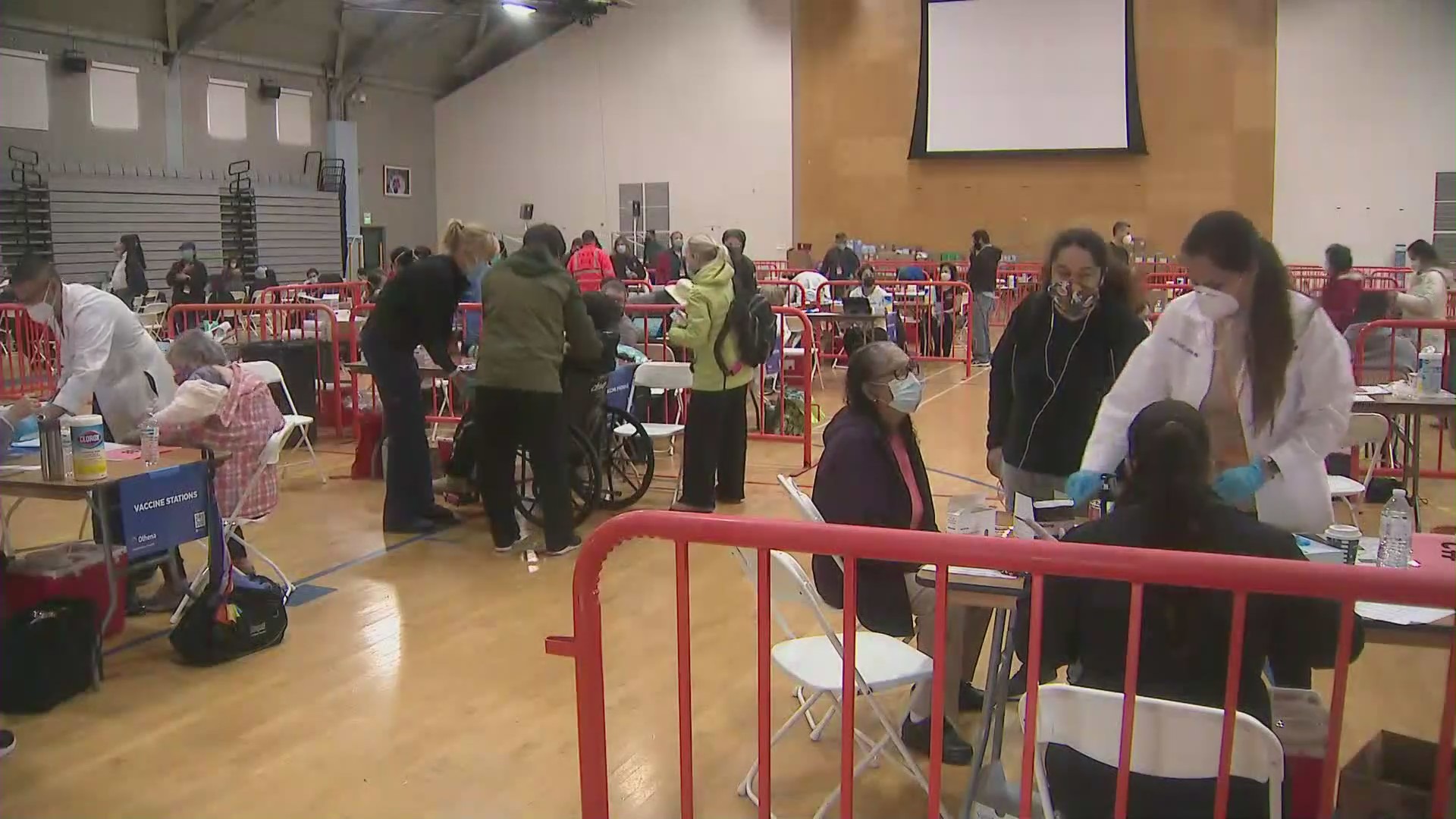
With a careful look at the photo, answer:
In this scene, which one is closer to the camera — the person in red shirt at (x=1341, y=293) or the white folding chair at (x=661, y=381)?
the white folding chair at (x=661, y=381)

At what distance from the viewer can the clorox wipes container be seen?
3.90 metres

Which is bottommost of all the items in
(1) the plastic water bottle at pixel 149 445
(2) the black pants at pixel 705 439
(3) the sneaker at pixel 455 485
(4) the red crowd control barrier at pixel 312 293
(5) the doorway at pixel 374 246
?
(3) the sneaker at pixel 455 485

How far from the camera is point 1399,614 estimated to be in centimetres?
247

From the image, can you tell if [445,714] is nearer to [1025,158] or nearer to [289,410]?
[289,410]

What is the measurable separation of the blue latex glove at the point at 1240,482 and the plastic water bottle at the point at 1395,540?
29 cm

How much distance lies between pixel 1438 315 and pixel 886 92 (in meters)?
12.1

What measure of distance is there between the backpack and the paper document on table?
12.7 feet

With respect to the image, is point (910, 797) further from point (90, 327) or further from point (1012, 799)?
point (90, 327)

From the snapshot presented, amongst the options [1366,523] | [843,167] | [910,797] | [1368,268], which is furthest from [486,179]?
[910,797]

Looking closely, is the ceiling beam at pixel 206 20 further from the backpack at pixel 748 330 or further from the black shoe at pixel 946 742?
the black shoe at pixel 946 742

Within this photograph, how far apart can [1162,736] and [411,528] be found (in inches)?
188

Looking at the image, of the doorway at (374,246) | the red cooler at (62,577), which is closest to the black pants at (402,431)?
the red cooler at (62,577)

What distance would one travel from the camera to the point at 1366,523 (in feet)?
19.4

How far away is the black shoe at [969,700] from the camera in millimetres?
3609
